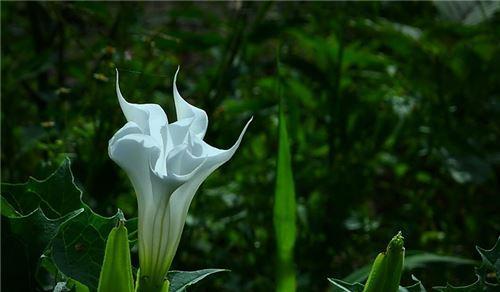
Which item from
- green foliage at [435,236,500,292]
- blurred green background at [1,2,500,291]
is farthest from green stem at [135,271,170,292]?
blurred green background at [1,2,500,291]

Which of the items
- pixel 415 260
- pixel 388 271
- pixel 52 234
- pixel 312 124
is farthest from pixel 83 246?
pixel 312 124

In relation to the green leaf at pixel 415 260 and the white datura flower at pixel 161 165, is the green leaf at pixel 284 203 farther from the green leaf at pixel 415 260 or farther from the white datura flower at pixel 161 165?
the white datura flower at pixel 161 165

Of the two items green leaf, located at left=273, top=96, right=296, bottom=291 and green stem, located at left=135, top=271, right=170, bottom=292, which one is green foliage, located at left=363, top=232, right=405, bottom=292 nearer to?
green stem, located at left=135, top=271, right=170, bottom=292

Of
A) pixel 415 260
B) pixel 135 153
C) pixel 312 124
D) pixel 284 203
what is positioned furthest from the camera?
pixel 312 124

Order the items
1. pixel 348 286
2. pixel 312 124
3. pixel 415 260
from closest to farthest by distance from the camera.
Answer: pixel 348 286 < pixel 415 260 < pixel 312 124

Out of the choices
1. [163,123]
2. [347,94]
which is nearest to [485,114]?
[347,94]

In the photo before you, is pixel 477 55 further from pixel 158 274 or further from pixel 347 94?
pixel 158 274

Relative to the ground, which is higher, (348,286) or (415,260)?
(348,286)

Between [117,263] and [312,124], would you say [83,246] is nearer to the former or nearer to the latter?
[117,263]
